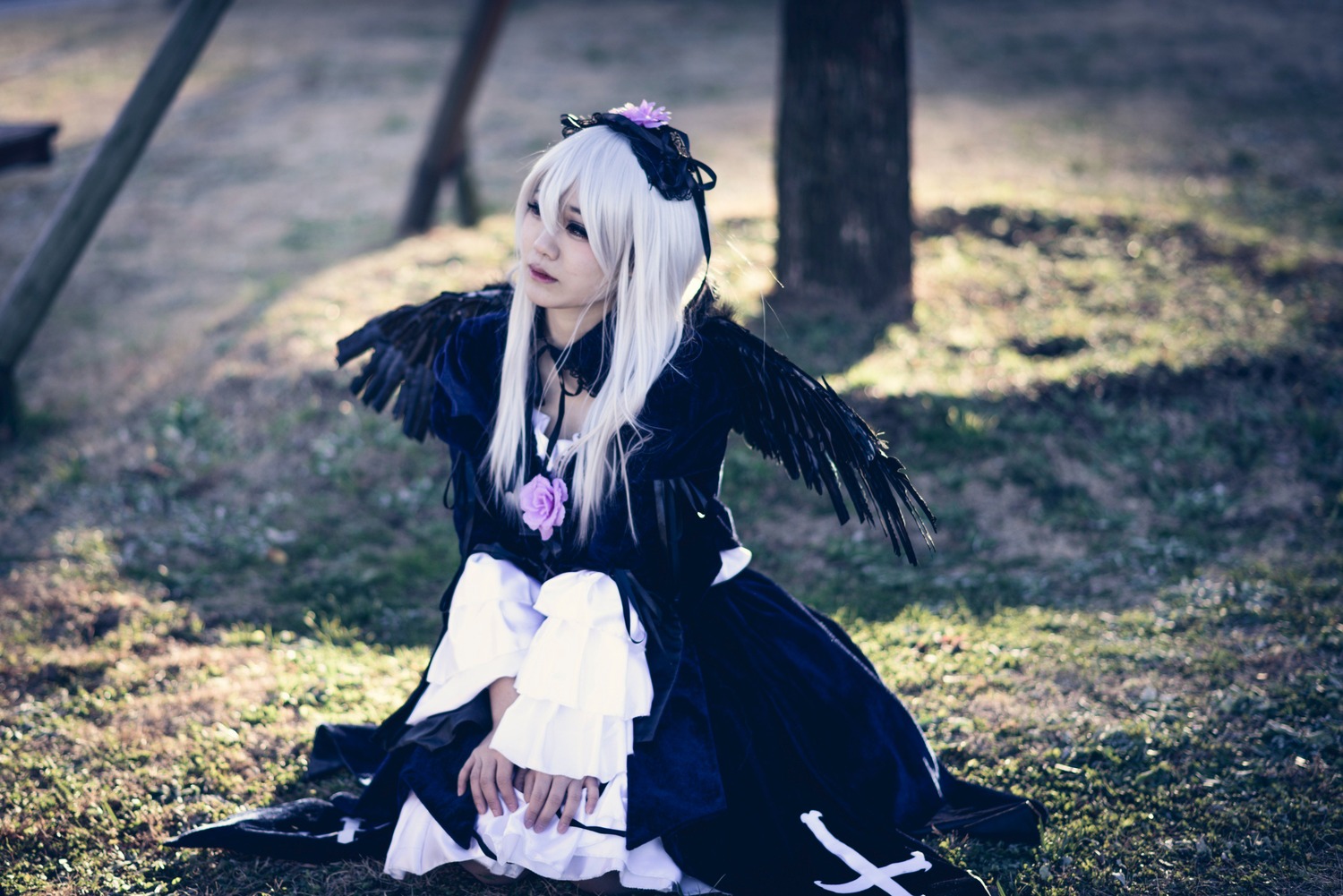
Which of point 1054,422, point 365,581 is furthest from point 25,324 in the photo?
point 1054,422

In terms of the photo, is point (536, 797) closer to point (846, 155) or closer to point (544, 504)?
point (544, 504)

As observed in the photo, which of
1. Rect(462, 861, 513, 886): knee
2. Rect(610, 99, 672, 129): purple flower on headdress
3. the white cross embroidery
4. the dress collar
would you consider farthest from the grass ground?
Rect(610, 99, 672, 129): purple flower on headdress

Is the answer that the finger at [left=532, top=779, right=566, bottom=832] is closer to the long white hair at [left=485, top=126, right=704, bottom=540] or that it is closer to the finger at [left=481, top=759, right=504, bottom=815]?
the finger at [left=481, top=759, right=504, bottom=815]

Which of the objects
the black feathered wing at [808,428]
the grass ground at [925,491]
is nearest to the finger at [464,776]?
the grass ground at [925,491]

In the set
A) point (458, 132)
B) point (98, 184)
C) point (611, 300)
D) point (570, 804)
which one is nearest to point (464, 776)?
point (570, 804)

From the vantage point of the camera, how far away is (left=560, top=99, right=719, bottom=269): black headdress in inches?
97.7

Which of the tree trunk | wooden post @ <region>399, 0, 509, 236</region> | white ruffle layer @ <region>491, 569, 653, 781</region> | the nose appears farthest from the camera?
wooden post @ <region>399, 0, 509, 236</region>

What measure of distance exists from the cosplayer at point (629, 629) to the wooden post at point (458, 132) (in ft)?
17.0


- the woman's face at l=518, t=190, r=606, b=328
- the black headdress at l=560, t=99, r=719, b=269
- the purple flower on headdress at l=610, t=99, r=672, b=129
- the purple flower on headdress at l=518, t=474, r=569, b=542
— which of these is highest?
the purple flower on headdress at l=610, t=99, r=672, b=129

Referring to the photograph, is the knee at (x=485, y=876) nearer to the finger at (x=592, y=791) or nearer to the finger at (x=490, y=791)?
the finger at (x=490, y=791)

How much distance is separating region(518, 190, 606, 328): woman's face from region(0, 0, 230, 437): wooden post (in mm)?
3437

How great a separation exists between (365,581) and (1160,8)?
47.8 ft

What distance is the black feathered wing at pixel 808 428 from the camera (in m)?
2.59

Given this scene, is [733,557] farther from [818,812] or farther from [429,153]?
[429,153]
